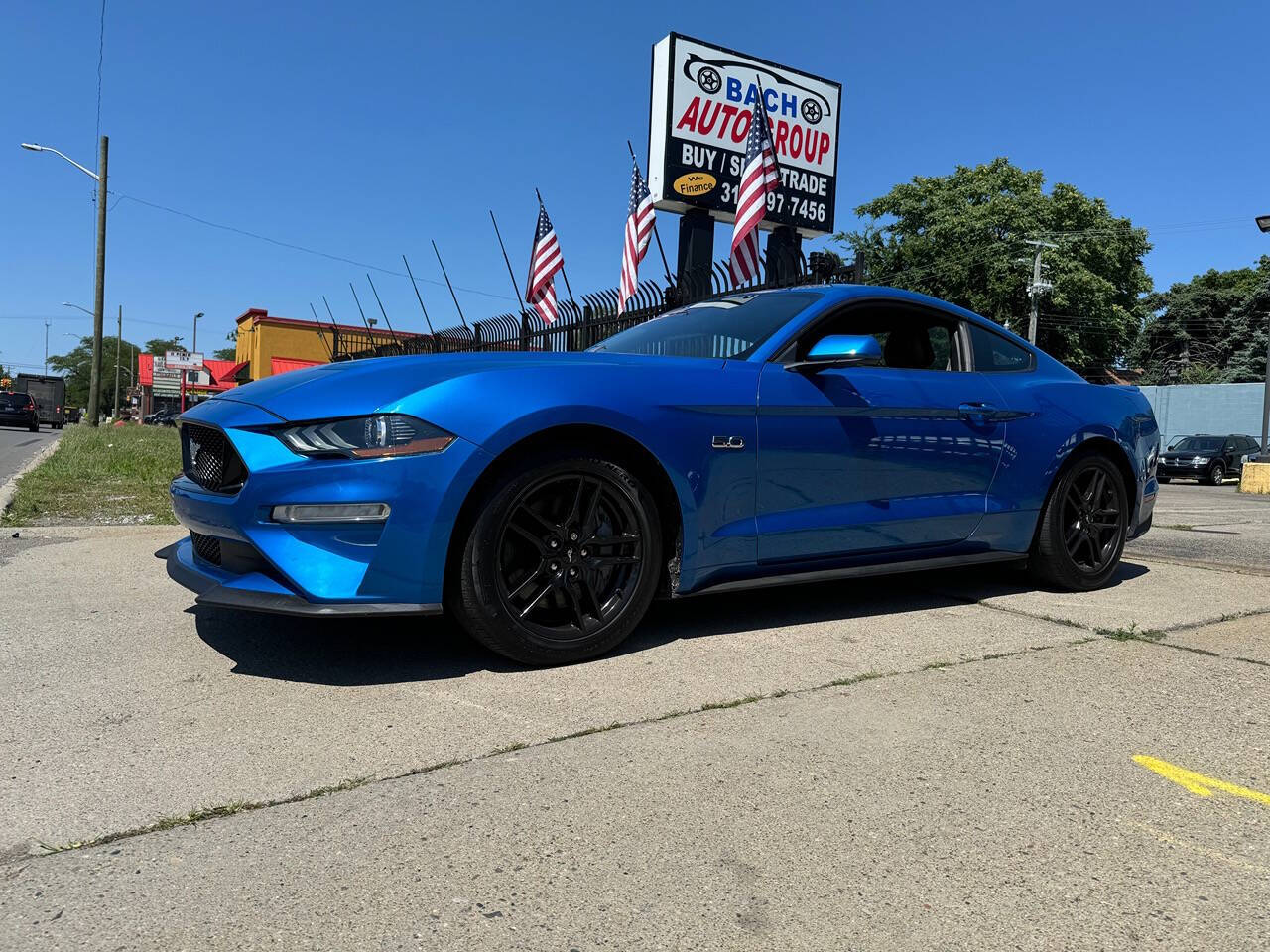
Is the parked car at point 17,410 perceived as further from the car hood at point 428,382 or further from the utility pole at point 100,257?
the car hood at point 428,382

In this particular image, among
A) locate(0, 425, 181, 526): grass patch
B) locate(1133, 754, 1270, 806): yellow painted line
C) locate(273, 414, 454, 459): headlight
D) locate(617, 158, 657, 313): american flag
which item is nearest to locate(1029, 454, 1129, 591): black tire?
locate(1133, 754, 1270, 806): yellow painted line

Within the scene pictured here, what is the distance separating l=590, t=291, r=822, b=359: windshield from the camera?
3.85 meters

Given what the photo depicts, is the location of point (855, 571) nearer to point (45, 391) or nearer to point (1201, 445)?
point (1201, 445)

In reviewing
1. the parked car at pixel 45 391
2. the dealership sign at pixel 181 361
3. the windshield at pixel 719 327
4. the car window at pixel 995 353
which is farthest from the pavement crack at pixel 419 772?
the dealership sign at pixel 181 361

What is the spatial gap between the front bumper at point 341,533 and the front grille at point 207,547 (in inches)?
7.8

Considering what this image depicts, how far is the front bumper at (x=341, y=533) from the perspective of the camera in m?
2.81

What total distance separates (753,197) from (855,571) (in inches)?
330

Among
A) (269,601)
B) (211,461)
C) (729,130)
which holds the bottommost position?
(269,601)

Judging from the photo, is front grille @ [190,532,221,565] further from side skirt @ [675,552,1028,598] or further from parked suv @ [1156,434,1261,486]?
parked suv @ [1156,434,1261,486]

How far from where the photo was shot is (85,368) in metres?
131

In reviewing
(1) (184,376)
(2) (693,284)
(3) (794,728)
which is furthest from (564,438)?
(1) (184,376)

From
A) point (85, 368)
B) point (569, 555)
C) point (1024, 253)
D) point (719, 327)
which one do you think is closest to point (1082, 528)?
point (719, 327)

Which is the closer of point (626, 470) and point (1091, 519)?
point (626, 470)

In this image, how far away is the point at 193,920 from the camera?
1.62m
